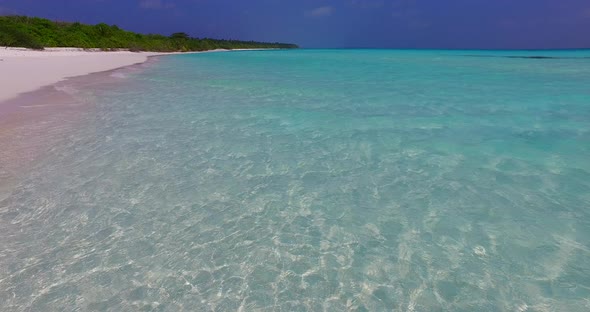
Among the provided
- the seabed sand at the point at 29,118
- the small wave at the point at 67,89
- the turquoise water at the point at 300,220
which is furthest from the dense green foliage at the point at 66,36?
the turquoise water at the point at 300,220

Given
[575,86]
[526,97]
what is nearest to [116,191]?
[526,97]

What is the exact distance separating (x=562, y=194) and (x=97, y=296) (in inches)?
242

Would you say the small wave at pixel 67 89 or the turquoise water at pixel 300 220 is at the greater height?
the small wave at pixel 67 89

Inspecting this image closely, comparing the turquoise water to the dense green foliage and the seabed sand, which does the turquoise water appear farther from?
the dense green foliage

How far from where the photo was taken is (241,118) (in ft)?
32.9

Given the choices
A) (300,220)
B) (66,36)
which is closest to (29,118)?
(300,220)

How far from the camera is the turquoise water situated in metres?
3.20

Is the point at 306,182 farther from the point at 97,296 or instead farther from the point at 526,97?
the point at 526,97

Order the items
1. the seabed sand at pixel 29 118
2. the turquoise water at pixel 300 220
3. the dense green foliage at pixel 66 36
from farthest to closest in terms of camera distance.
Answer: the dense green foliage at pixel 66 36 < the seabed sand at pixel 29 118 < the turquoise water at pixel 300 220

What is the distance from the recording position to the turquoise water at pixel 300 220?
3195 millimetres

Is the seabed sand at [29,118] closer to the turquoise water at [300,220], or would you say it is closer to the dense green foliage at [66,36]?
the turquoise water at [300,220]

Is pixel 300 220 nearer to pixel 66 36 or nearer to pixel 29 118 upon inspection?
pixel 29 118

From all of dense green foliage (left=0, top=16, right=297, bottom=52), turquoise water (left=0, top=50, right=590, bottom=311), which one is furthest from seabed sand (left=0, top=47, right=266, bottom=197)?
dense green foliage (left=0, top=16, right=297, bottom=52)

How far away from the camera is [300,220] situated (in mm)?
4445
